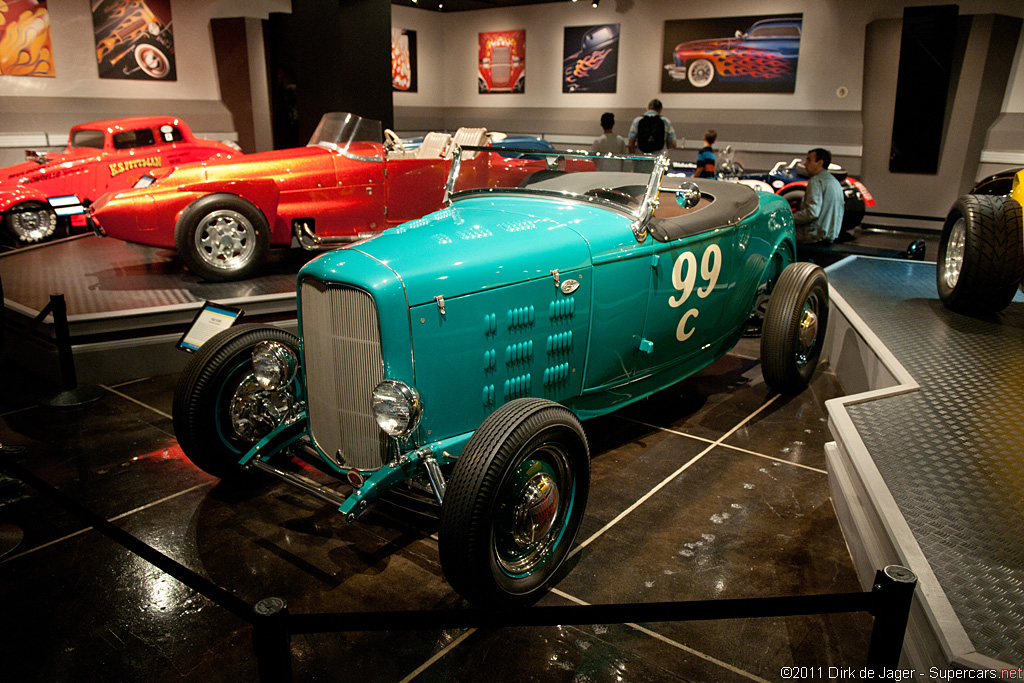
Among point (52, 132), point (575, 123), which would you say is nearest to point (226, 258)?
point (52, 132)

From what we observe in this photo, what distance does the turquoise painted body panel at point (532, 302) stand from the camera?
2.75 m

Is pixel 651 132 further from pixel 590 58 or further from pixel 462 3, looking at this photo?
pixel 462 3

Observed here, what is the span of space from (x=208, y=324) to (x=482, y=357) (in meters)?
1.85

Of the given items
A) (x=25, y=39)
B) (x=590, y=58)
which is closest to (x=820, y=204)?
(x=590, y=58)

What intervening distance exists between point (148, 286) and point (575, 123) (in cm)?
1065

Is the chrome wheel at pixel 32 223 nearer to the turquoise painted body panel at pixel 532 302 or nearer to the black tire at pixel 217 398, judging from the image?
the black tire at pixel 217 398

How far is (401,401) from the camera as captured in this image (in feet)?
8.39

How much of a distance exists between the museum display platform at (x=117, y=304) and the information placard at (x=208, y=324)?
1.21 meters

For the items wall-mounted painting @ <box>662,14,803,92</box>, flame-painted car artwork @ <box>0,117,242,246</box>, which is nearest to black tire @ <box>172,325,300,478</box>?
flame-painted car artwork @ <box>0,117,242,246</box>

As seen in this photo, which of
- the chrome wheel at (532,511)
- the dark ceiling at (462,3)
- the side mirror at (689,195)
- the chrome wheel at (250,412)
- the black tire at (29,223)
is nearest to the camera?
the chrome wheel at (532,511)

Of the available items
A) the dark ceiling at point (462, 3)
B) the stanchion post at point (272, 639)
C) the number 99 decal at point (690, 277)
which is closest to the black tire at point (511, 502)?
the stanchion post at point (272, 639)

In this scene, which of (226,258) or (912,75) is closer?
(226,258)

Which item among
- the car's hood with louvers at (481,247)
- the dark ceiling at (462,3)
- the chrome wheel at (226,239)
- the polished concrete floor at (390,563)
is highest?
the dark ceiling at (462,3)

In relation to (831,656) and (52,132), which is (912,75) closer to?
(831,656)
